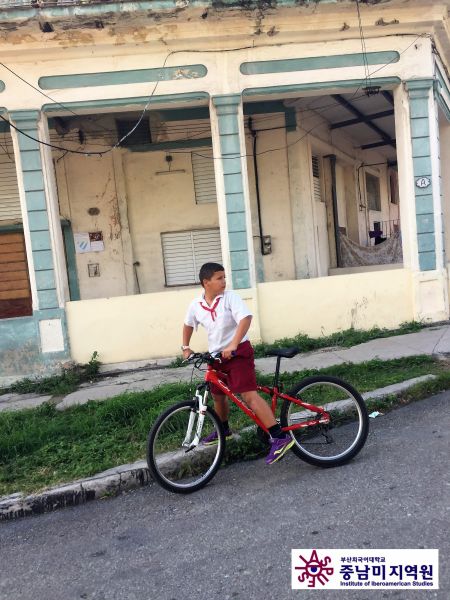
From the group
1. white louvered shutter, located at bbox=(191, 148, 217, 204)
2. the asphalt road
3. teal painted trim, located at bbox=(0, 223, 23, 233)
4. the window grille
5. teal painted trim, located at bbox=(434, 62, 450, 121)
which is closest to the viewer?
the asphalt road

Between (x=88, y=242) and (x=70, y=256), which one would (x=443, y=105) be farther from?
(x=70, y=256)

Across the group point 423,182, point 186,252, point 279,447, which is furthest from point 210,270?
point 186,252

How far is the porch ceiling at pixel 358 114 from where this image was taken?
1012cm

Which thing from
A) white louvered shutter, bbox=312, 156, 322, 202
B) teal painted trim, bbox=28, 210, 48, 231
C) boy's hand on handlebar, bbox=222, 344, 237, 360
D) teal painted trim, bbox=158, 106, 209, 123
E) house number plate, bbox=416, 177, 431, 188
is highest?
teal painted trim, bbox=158, 106, 209, 123

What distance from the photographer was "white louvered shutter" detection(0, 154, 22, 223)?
10.1 metres

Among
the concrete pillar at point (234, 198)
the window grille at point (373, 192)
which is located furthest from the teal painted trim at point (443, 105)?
the window grille at point (373, 192)

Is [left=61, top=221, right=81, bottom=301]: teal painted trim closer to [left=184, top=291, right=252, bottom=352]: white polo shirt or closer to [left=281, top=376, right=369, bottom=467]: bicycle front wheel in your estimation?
[left=184, top=291, right=252, bottom=352]: white polo shirt

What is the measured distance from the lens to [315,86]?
832 cm

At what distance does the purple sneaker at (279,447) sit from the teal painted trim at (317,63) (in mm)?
6173

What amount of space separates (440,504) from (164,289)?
802 centimetres

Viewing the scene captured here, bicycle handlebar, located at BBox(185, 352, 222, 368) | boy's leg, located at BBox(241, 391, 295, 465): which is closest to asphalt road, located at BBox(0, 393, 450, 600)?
boy's leg, located at BBox(241, 391, 295, 465)

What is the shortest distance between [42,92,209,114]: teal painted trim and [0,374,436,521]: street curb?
5.82 m

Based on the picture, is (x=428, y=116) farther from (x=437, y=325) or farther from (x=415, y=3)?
(x=437, y=325)

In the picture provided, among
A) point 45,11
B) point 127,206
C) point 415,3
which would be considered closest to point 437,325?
point 415,3
